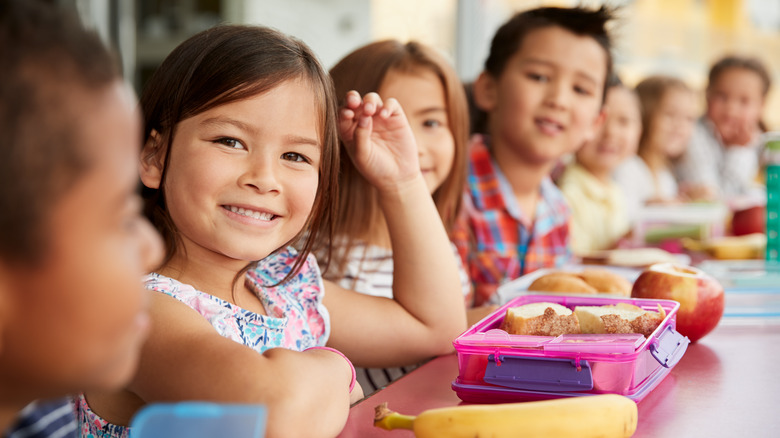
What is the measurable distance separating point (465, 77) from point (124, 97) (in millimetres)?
3687

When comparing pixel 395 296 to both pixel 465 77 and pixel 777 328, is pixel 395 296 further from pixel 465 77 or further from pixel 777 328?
pixel 465 77

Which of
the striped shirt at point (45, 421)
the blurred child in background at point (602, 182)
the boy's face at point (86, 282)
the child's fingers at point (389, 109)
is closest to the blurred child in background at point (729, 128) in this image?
the blurred child in background at point (602, 182)

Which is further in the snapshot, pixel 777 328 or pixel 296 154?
pixel 777 328

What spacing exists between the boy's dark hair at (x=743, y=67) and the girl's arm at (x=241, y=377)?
4.05 meters

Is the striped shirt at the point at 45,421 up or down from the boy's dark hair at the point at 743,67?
up

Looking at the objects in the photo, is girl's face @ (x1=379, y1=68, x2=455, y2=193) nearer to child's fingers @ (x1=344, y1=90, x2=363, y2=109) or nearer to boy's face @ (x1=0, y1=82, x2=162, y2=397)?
child's fingers @ (x1=344, y1=90, x2=363, y2=109)

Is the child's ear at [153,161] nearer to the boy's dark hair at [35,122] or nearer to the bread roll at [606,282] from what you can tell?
the boy's dark hair at [35,122]

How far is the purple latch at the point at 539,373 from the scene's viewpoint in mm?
767

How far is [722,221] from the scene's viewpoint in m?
2.56

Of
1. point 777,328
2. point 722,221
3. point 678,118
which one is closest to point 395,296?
point 777,328

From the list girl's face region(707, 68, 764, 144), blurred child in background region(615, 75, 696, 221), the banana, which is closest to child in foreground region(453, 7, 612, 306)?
the banana

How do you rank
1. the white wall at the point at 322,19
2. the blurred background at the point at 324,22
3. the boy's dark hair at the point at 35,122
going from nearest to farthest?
the boy's dark hair at the point at 35,122
the blurred background at the point at 324,22
the white wall at the point at 322,19

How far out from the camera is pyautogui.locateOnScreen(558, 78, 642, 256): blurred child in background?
2.63 meters

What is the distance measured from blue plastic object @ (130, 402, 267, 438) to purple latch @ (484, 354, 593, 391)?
0.38 meters
